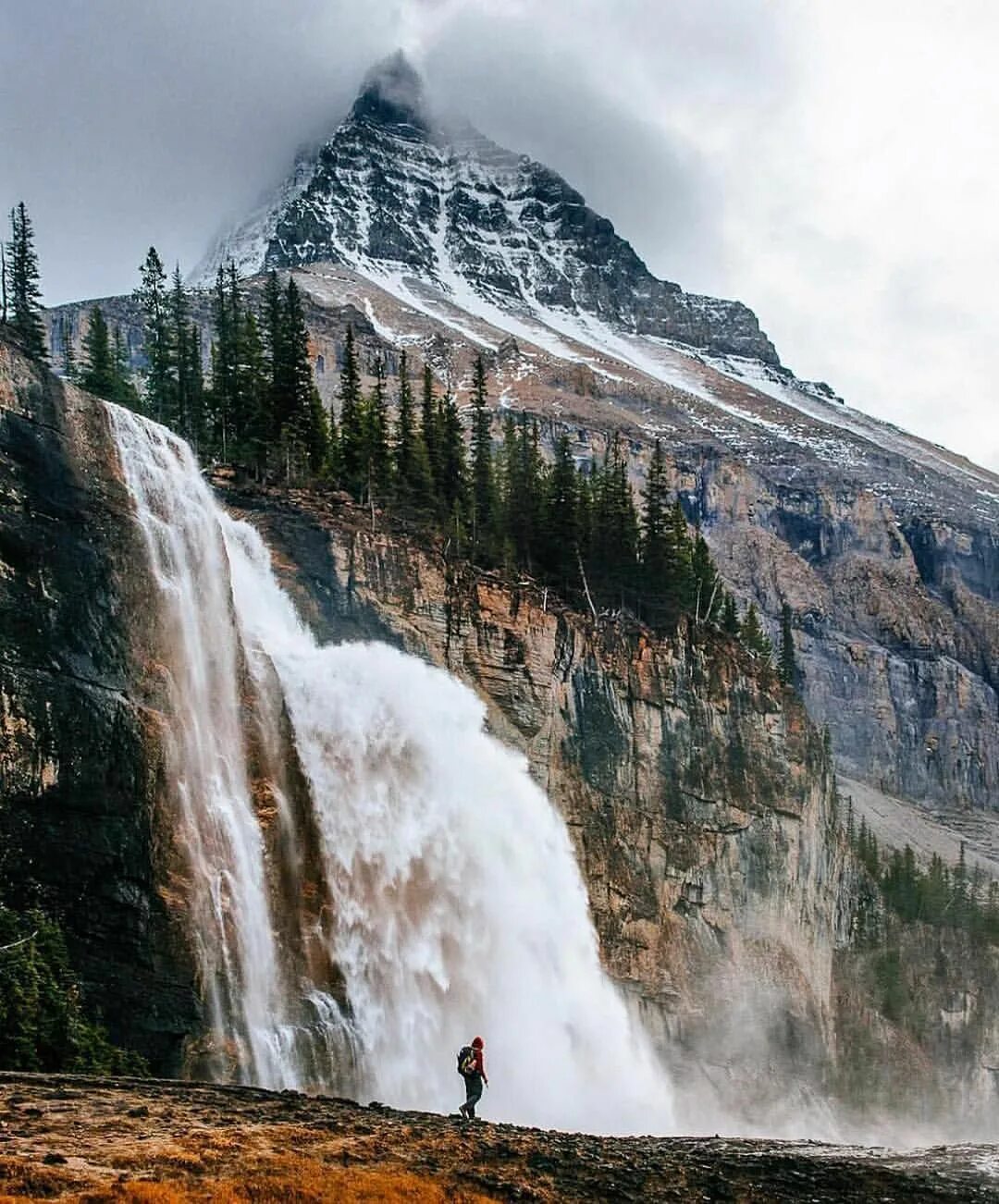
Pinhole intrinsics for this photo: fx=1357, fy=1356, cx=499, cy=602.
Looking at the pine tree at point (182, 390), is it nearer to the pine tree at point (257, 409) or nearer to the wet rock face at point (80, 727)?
the pine tree at point (257, 409)

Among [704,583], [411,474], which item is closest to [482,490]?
[411,474]

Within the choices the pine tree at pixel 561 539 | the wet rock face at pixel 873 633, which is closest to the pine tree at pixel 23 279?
the pine tree at pixel 561 539

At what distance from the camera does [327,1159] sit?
770 inches

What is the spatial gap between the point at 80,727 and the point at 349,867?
997cm

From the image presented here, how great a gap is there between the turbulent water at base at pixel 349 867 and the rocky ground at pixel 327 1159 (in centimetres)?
975

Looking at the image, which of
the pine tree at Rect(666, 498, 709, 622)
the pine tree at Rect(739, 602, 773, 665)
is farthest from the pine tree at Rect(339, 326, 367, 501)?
the pine tree at Rect(739, 602, 773, 665)

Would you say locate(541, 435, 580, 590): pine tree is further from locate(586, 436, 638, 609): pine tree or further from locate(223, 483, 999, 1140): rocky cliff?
locate(223, 483, 999, 1140): rocky cliff

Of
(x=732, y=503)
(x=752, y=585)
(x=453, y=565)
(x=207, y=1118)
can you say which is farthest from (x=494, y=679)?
(x=732, y=503)

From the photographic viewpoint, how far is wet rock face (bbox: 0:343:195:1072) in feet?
99.7

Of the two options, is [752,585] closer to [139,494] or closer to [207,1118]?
[139,494]

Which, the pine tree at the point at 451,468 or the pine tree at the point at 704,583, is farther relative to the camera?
the pine tree at the point at 704,583

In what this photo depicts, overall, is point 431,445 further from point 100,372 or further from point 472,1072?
point 472,1072

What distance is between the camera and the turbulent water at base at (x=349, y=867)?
113 feet

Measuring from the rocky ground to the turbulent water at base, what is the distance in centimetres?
975
